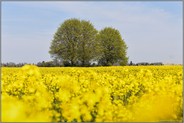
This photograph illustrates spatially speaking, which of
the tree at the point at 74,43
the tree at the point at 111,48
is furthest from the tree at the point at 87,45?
the tree at the point at 111,48

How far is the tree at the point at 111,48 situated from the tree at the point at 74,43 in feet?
11.3

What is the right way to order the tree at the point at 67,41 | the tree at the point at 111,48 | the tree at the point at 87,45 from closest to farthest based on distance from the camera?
1. the tree at the point at 67,41
2. the tree at the point at 87,45
3. the tree at the point at 111,48

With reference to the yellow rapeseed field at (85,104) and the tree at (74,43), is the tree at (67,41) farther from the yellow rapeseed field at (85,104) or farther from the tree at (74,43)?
the yellow rapeseed field at (85,104)

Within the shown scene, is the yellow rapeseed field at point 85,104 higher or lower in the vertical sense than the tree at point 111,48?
lower

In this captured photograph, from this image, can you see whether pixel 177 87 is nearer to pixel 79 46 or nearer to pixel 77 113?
pixel 77 113

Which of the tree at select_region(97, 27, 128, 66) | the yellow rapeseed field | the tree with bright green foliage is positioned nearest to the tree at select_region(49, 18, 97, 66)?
the tree with bright green foliage

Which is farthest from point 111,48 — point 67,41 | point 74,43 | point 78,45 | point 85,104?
point 85,104

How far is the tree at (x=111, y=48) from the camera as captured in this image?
63781 millimetres

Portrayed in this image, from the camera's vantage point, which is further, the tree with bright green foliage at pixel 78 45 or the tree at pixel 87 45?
the tree at pixel 87 45

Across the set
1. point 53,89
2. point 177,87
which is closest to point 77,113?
point 177,87

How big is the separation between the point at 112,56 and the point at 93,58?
6.08 metres

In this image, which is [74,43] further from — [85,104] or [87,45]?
[85,104]

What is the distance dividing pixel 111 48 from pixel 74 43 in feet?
30.9

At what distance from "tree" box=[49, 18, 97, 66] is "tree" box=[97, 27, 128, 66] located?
11.3ft
